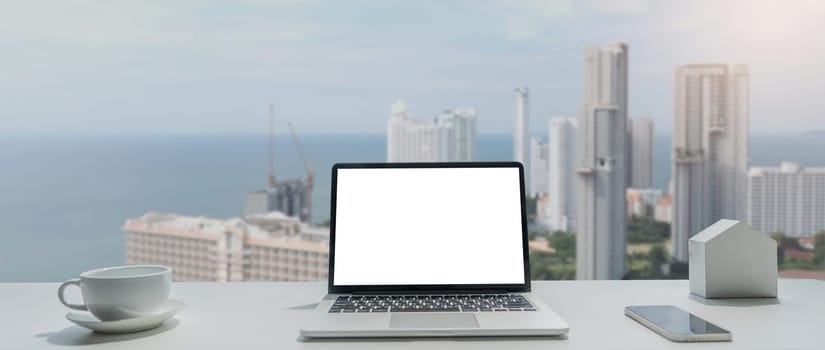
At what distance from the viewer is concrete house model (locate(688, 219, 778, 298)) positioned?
3.64 ft

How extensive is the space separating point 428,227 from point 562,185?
586 centimetres

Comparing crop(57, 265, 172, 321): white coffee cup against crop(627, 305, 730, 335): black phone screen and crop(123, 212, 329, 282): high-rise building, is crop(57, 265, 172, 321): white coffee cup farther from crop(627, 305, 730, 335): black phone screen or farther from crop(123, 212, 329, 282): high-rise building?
crop(123, 212, 329, 282): high-rise building

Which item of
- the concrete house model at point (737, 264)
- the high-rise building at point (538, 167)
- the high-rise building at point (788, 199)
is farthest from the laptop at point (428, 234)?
the high-rise building at point (788, 199)

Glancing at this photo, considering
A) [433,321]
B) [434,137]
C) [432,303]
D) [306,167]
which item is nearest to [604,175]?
[434,137]

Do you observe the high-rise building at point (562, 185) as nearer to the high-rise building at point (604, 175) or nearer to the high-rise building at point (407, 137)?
the high-rise building at point (604, 175)

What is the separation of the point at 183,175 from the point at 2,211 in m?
1.76

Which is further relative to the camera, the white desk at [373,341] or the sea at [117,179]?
the sea at [117,179]

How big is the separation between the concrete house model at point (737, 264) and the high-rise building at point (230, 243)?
658 cm

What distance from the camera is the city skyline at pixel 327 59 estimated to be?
6.73m

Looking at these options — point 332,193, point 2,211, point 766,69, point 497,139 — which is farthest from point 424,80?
point 332,193

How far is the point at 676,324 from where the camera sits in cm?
90

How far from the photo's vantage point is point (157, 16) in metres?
7.29

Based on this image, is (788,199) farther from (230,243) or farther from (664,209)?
(230,243)

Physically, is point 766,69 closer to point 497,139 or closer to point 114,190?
point 497,139
